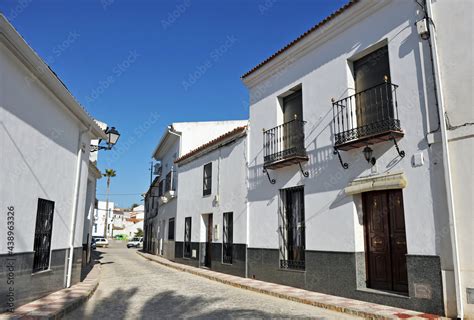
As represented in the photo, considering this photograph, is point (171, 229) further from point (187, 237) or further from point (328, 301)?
point (328, 301)

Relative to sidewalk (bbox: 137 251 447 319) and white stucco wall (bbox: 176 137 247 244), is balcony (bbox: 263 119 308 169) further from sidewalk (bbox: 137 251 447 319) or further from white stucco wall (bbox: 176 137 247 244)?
sidewalk (bbox: 137 251 447 319)

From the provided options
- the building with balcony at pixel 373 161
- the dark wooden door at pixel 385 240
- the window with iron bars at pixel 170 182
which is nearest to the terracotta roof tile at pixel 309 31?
the building with balcony at pixel 373 161

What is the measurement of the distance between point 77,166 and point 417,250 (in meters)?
7.60

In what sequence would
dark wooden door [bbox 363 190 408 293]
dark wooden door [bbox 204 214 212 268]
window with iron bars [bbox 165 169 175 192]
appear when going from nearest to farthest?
dark wooden door [bbox 363 190 408 293] → dark wooden door [bbox 204 214 212 268] → window with iron bars [bbox 165 169 175 192]

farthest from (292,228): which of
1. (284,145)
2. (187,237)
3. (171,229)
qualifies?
(171,229)

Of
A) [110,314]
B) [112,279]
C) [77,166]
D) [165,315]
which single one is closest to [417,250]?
[165,315]

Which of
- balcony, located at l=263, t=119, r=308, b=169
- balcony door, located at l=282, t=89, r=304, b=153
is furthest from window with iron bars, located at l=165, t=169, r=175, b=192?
balcony door, located at l=282, t=89, r=304, b=153

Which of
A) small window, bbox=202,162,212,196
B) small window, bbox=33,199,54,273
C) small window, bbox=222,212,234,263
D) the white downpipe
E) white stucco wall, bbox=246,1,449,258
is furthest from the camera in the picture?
small window, bbox=202,162,212,196

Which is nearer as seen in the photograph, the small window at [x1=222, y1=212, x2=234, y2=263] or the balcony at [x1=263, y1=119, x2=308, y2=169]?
the balcony at [x1=263, y1=119, x2=308, y2=169]

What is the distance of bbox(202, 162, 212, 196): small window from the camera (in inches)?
574

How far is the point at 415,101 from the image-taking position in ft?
22.2

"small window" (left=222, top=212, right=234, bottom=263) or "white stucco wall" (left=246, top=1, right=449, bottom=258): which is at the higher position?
"white stucco wall" (left=246, top=1, right=449, bottom=258)

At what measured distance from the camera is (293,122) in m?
10.0

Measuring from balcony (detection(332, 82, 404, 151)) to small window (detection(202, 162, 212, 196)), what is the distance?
7111 mm
